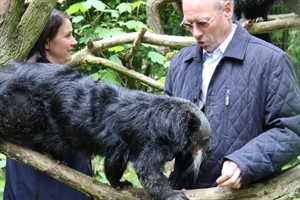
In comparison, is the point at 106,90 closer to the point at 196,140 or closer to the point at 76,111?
the point at 76,111

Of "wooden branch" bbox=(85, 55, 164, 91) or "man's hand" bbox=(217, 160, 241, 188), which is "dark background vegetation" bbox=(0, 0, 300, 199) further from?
"man's hand" bbox=(217, 160, 241, 188)

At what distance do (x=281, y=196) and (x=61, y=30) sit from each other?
4.62 feet

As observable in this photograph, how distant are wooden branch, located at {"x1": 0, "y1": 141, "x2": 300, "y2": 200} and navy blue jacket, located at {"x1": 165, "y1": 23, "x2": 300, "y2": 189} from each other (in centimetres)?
9

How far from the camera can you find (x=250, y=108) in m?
2.02

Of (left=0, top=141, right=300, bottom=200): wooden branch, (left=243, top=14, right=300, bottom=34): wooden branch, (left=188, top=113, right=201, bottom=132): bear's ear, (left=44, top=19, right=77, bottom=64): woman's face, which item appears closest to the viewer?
(left=0, top=141, right=300, bottom=200): wooden branch

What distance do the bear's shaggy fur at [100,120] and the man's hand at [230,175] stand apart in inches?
9.0

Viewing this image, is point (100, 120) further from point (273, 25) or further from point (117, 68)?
point (273, 25)

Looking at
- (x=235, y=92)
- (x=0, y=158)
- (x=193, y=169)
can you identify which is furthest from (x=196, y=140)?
(x=0, y=158)

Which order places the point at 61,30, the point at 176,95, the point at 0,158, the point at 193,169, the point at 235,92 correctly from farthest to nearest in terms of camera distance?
the point at 0,158 → the point at 61,30 → the point at 176,95 → the point at 193,169 → the point at 235,92

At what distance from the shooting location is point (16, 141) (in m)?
2.30

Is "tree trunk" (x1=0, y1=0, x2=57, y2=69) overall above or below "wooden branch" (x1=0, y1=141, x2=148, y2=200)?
above

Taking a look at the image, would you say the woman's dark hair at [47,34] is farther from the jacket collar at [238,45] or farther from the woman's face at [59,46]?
the jacket collar at [238,45]

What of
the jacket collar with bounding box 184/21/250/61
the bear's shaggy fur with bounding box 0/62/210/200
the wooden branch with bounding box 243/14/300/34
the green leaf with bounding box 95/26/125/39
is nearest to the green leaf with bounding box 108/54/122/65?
the green leaf with bounding box 95/26/125/39

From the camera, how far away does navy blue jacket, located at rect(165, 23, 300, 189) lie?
196cm
